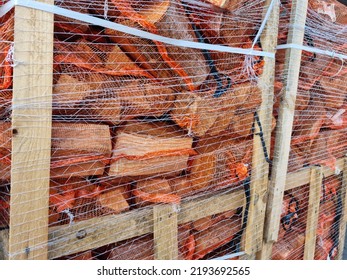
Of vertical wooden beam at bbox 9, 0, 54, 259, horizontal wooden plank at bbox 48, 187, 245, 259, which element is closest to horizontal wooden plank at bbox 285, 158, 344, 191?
horizontal wooden plank at bbox 48, 187, 245, 259

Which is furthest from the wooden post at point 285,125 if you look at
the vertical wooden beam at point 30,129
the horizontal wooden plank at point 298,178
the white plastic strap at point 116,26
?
the vertical wooden beam at point 30,129

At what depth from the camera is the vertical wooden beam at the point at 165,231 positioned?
169cm

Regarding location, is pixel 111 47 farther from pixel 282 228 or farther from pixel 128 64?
pixel 282 228

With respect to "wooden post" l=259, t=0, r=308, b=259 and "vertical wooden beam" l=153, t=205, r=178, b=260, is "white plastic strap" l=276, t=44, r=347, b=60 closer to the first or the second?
Result: "wooden post" l=259, t=0, r=308, b=259

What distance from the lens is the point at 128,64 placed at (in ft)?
5.00

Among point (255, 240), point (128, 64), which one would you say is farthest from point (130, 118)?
point (255, 240)

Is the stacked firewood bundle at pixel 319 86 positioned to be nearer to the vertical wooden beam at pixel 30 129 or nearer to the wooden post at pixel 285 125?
the wooden post at pixel 285 125

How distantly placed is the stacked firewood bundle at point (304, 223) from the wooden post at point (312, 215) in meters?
0.04

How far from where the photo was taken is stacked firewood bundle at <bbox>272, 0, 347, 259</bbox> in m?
2.40

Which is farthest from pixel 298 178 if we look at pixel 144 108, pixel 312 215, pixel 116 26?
pixel 116 26

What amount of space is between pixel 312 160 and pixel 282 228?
1.84ft

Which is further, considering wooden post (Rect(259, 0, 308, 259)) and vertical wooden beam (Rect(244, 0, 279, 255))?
wooden post (Rect(259, 0, 308, 259))

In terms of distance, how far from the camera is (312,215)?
2773mm

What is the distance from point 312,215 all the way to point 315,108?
0.82 m
